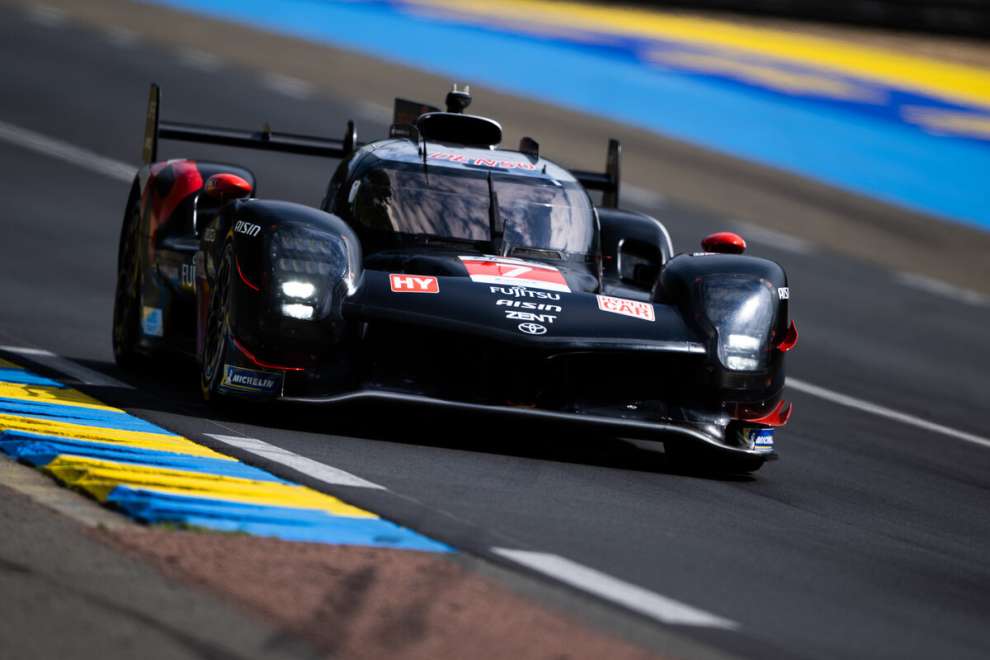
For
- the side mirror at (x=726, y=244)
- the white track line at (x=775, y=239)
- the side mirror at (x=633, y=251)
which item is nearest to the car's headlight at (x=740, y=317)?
the side mirror at (x=726, y=244)

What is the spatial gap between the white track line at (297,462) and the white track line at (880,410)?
5.40m

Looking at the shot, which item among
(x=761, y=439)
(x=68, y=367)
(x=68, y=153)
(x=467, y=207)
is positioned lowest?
(x=68, y=367)

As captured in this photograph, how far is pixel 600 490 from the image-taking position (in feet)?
22.5

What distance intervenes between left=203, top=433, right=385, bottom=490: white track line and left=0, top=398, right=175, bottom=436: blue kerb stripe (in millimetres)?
276

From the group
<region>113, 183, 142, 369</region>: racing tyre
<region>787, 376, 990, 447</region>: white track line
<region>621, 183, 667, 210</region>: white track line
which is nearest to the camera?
<region>113, 183, 142, 369</region>: racing tyre

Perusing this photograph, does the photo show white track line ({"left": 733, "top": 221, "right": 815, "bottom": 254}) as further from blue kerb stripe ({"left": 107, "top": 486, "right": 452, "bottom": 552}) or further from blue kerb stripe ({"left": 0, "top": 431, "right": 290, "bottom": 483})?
blue kerb stripe ({"left": 107, "top": 486, "right": 452, "bottom": 552})

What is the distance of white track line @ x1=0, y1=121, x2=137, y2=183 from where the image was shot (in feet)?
59.8

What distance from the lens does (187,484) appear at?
5828 millimetres

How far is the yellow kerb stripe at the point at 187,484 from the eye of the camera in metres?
5.62

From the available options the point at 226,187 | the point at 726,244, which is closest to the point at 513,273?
the point at 726,244

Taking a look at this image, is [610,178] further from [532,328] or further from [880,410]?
[532,328]

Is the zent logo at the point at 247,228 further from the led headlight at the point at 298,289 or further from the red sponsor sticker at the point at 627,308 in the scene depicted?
the red sponsor sticker at the point at 627,308

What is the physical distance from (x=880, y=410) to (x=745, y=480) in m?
3.86

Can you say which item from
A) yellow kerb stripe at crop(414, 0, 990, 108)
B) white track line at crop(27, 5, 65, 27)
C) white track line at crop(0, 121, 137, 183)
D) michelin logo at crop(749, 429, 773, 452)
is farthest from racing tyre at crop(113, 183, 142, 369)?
white track line at crop(27, 5, 65, 27)
